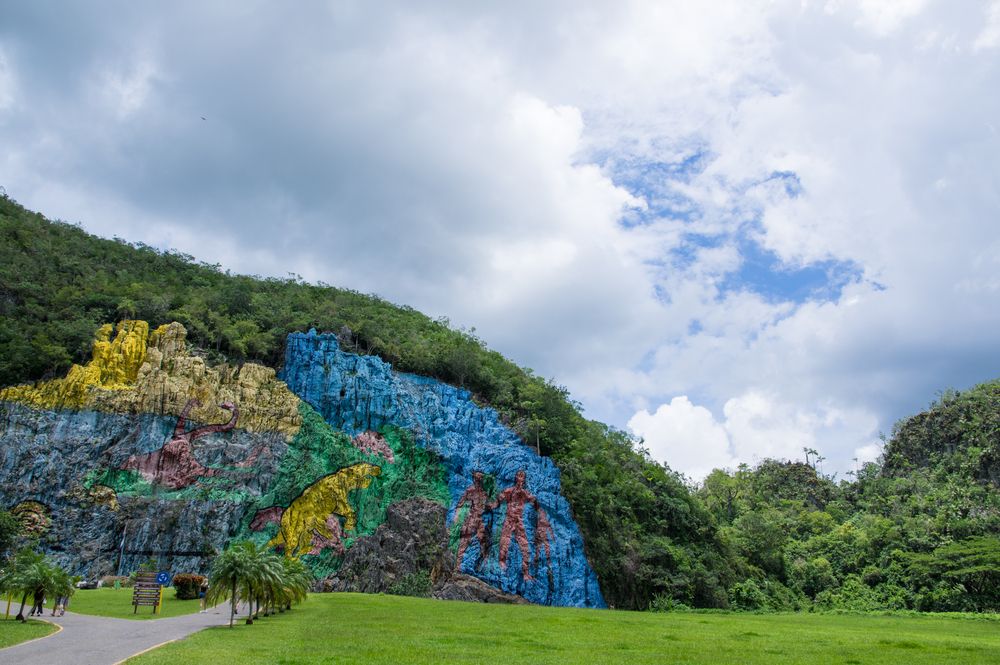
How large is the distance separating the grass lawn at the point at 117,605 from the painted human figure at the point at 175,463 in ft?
23.4

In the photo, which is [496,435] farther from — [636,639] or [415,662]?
[415,662]

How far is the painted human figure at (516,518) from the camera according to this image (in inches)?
1486

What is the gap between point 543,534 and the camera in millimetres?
39188

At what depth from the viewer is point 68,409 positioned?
36.8m

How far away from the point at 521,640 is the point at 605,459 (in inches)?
1216

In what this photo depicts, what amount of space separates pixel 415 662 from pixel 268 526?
24.9 m

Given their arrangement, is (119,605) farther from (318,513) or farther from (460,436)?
(460,436)

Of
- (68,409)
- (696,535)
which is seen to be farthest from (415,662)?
(696,535)

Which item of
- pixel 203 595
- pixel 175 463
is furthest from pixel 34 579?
pixel 175 463

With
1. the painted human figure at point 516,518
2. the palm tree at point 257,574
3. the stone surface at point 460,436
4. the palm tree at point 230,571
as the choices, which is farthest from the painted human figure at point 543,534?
the palm tree at point 230,571

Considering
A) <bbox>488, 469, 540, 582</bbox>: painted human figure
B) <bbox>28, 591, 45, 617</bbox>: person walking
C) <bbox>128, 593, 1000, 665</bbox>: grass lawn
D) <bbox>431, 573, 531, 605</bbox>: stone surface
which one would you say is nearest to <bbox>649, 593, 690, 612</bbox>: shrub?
<bbox>128, 593, 1000, 665</bbox>: grass lawn

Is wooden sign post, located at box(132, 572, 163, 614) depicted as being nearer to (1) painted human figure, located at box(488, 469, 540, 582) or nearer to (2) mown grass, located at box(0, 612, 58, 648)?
(2) mown grass, located at box(0, 612, 58, 648)

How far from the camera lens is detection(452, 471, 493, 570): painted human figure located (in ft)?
124

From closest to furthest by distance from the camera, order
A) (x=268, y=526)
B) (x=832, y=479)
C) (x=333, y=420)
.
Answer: (x=268, y=526) < (x=333, y=420) < (x=832, y=479)
